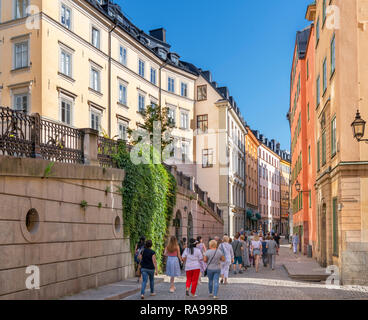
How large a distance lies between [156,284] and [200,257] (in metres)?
3.72

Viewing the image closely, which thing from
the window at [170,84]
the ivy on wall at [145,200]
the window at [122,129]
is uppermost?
the window at [170,84]

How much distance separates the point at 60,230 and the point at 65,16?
2040 centimetres

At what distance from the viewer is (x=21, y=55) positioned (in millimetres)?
27219

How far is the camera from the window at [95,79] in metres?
31.8

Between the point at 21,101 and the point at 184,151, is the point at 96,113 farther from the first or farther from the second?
the point at 184,151

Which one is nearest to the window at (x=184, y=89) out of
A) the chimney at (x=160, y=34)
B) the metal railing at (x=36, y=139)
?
the chimney at (x=160, y=34)

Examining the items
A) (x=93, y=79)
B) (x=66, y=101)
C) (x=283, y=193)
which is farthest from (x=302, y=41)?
(x=283, y=193)

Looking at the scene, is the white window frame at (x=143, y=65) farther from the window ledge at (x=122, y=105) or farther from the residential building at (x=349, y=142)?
the residential building at (x=349, y=142)

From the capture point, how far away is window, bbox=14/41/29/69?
27.0 m

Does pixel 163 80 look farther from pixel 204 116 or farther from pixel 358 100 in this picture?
pixel 358 100

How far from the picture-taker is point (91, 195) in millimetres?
13258

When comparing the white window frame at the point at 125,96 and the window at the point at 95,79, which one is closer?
the window at the point at 95,79

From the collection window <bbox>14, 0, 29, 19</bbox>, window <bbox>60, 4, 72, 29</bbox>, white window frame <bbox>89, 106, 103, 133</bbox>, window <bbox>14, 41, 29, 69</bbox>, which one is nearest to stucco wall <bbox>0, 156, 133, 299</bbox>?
window <bbox>14, 41, 29, 69</bbox>

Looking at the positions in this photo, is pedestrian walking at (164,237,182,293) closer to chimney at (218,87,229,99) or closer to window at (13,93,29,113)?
window at (13,93,29,113)
